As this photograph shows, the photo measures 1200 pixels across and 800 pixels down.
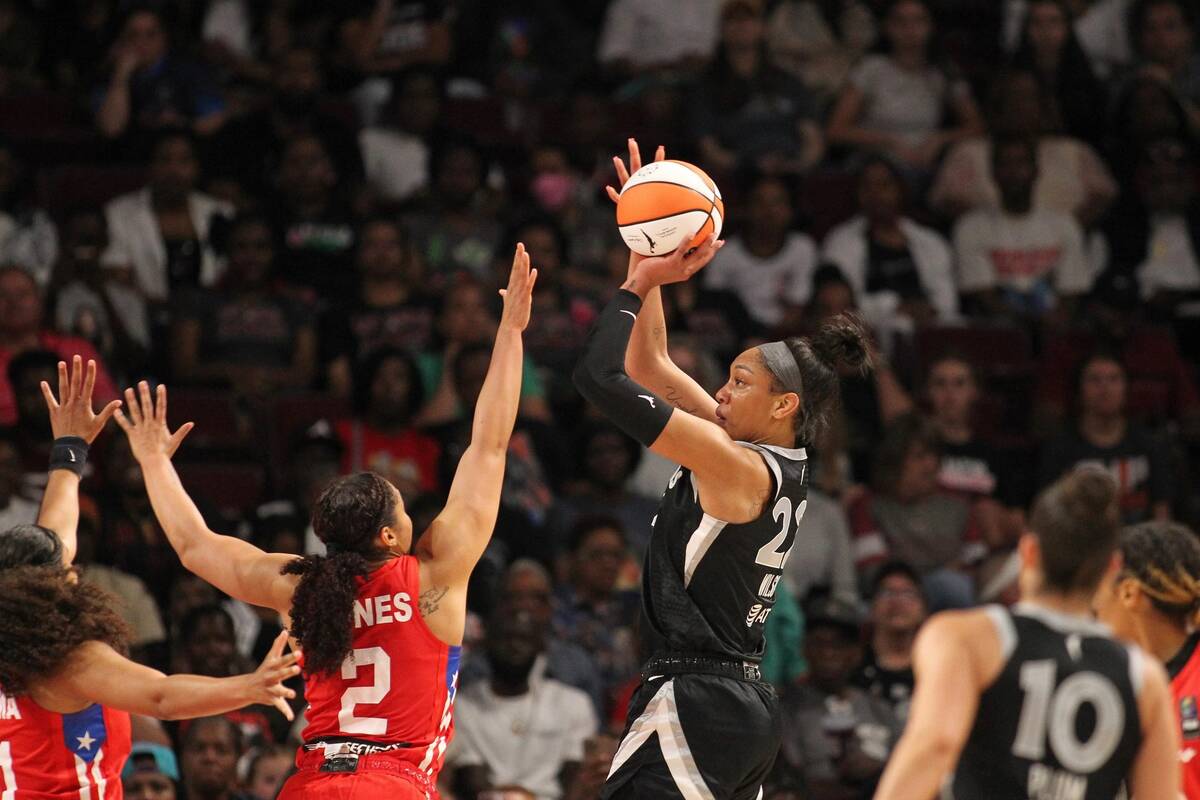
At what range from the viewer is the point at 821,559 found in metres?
10.6

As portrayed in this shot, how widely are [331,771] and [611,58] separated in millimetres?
9582

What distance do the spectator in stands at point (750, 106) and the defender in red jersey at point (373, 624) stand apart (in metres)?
8.17

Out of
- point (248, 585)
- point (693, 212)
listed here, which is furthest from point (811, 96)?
point (248, 585)

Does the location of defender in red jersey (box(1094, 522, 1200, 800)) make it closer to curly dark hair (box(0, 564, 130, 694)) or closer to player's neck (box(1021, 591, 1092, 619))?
player's neck (box(1021, 591, 1092, 619))

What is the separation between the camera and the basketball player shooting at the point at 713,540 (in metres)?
5.61

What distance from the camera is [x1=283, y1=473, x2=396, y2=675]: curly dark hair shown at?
5.55 metres

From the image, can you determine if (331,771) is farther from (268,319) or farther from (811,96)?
(811,96)

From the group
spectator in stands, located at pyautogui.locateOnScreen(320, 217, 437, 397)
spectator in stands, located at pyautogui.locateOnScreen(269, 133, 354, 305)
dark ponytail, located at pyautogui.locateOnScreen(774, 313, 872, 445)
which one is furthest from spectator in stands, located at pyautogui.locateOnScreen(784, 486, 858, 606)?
dark ponytail, located at pyautogui.locateOnScreen(774, 313, 872, 445)

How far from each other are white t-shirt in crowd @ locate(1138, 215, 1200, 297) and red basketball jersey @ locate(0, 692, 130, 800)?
31.0 feet

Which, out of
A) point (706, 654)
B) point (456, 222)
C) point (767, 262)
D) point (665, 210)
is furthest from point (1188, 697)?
point (456, 222)

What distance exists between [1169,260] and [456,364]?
5617mm

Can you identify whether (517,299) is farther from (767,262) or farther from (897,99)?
(897,99)

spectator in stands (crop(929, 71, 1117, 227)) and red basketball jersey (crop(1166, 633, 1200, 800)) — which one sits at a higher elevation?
spectator in stands (crop(929, 71, 1117, 227))

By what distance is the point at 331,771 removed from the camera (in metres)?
5.61
